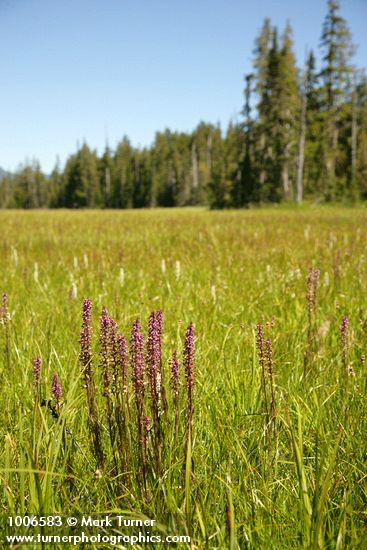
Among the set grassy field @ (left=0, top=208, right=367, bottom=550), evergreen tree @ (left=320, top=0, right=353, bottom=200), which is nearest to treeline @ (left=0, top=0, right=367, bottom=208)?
evergreen tree @ (left=320, top=0, right=353, bottom=200)

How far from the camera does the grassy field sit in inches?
49.3

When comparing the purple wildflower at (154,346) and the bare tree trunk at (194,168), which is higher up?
the bare tree trunk at (194,168)

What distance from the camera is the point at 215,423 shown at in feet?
6.13

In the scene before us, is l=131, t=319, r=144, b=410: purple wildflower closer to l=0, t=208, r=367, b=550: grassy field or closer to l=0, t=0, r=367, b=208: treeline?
l=0, t=208, r=367, b=550: grassy field

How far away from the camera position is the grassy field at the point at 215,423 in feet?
4.11

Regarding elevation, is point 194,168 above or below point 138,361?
above

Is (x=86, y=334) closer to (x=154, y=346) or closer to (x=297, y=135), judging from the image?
(x=154, y=346)

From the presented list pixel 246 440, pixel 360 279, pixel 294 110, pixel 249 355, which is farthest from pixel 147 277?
pixel 294 110

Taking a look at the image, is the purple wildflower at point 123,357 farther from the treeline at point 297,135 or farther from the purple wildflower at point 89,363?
the treeline at point 297,135

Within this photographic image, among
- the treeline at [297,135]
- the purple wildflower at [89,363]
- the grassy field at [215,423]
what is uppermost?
the treeline at [297,135]

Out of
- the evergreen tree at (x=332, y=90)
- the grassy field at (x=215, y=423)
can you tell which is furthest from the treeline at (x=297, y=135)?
the grassy field at (x=215, y=423)

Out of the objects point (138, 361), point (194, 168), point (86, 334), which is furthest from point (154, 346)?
point (194, 168)

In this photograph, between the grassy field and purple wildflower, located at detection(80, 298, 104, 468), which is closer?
the grassy field

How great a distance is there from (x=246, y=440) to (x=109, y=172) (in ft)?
400
